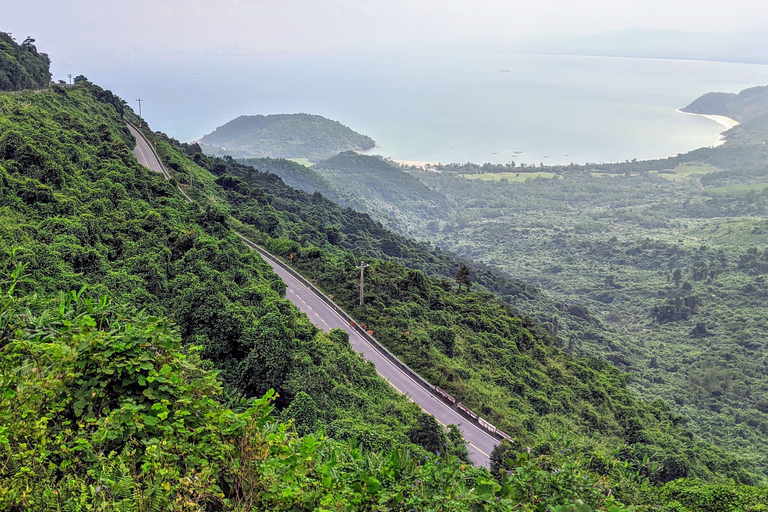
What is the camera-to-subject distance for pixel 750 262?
236 feet

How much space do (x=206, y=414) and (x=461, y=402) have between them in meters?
17.0

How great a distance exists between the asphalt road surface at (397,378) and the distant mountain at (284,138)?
148825 mm

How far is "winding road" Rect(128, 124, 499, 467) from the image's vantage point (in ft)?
59.4

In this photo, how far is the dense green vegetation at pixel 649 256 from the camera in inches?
1854

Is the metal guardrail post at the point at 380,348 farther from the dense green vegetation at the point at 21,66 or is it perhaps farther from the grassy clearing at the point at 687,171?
the grassy clearing at the point at 687,171

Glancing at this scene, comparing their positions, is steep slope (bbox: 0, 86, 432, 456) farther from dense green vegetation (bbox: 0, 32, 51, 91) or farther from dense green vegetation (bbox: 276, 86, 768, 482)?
dense green vegetation (bbox: 276, 86, 768, 482)

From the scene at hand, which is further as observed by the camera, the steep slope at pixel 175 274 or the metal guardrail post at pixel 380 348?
the metal guardrail post at pixel 380 348

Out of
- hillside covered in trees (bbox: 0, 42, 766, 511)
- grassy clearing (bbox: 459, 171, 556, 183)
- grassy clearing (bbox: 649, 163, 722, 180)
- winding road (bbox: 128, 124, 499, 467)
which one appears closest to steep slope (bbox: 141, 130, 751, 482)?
hillside covered in trees (bbox: 0, 42, 766, 511)

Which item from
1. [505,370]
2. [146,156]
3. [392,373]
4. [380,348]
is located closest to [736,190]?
[505,370]

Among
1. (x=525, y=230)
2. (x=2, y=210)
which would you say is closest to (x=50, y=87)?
(x=2, y=210)

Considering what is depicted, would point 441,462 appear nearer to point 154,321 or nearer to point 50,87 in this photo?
point 154,321

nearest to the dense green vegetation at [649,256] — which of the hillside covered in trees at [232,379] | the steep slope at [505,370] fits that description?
the steep slope at [505,370]

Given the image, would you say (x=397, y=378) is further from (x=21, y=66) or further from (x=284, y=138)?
(x=284, y=138)

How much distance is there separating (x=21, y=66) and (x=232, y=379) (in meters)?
40.3
